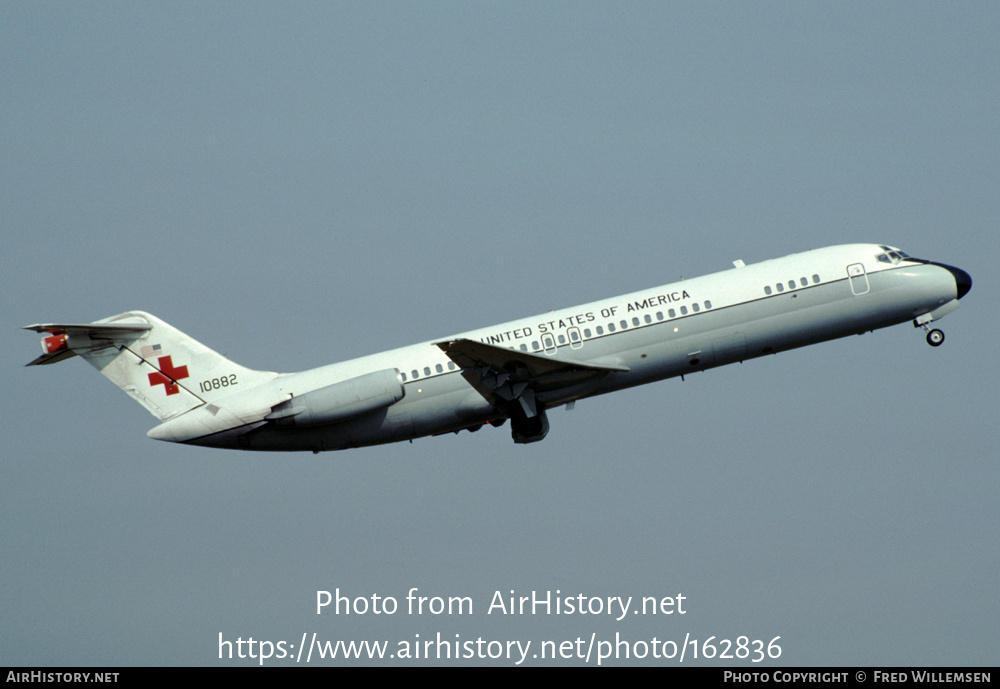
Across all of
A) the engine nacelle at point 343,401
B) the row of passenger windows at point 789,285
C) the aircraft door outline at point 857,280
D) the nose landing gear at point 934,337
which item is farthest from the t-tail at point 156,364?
the nose landing gear at point 934,337

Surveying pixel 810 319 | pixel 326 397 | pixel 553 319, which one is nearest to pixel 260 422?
pixel 326 397

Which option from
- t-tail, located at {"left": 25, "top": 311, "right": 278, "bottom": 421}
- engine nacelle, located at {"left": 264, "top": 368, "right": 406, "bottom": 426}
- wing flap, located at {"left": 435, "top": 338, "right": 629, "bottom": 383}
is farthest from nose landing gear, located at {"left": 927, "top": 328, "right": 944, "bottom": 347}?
t-tail, located at {"left": 25, "top": 311, "right": 278, "bottom": 421}

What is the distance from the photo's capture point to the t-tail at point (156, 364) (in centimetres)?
3806

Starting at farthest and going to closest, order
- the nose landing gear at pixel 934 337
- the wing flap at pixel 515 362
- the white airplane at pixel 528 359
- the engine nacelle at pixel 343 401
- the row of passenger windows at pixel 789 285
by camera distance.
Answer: the nose landing gear at pixel 934 337
the row of passenger windows at pixel 789 285
the white airplane at pixel 528 359
the engine nacelle at pixel 343 401
the wing flap at pixel 515 362

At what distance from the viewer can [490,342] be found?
122 ft

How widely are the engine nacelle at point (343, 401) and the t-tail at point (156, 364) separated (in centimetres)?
272

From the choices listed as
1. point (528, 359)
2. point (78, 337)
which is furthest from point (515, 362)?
point (78, 337)

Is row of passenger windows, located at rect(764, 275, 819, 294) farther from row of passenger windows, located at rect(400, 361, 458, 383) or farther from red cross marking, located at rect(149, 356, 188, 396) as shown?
red cross marking, located at rect(149, 356, 188, 396)

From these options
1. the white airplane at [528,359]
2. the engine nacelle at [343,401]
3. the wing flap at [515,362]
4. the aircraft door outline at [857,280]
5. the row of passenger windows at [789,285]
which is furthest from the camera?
the aircraft door outline at [857,280]

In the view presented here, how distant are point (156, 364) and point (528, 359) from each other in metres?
11.6

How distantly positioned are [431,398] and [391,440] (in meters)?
1.88

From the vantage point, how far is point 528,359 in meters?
35.7

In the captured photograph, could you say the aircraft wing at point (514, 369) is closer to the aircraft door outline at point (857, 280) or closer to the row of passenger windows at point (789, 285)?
the row of passenger windows at point (789, 285)

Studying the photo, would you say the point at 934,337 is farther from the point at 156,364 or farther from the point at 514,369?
the point at 156,364
